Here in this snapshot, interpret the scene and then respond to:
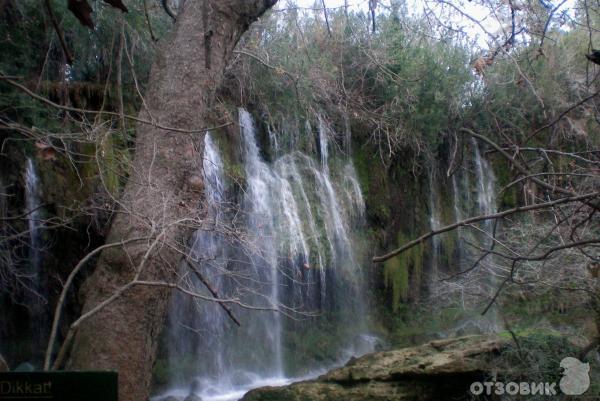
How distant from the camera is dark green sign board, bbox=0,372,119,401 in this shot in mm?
1996

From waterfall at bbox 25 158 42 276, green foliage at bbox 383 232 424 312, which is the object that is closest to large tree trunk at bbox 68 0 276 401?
waterfall at bbox 25 158 42 276

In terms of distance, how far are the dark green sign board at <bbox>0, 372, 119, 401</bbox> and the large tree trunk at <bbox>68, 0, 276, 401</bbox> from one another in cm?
193

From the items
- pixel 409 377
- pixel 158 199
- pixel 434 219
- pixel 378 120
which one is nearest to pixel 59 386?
pixel 158 199

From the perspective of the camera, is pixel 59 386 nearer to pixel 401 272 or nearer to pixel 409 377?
pixel 409 377

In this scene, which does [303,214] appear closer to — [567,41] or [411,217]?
[411,217]

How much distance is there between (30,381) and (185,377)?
7.54 meters

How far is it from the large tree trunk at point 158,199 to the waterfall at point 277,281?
11.8 feet

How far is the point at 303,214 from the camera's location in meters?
10.9

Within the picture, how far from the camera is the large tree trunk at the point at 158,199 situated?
4.14 metres

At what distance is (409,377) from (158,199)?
3774mm

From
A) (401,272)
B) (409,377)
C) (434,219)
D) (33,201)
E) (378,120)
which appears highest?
(378,120)

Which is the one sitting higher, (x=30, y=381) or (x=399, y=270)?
(x=399, y=270)

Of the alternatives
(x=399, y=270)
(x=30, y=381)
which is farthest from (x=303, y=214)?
(x=30, y=381)

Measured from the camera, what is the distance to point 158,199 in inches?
179
